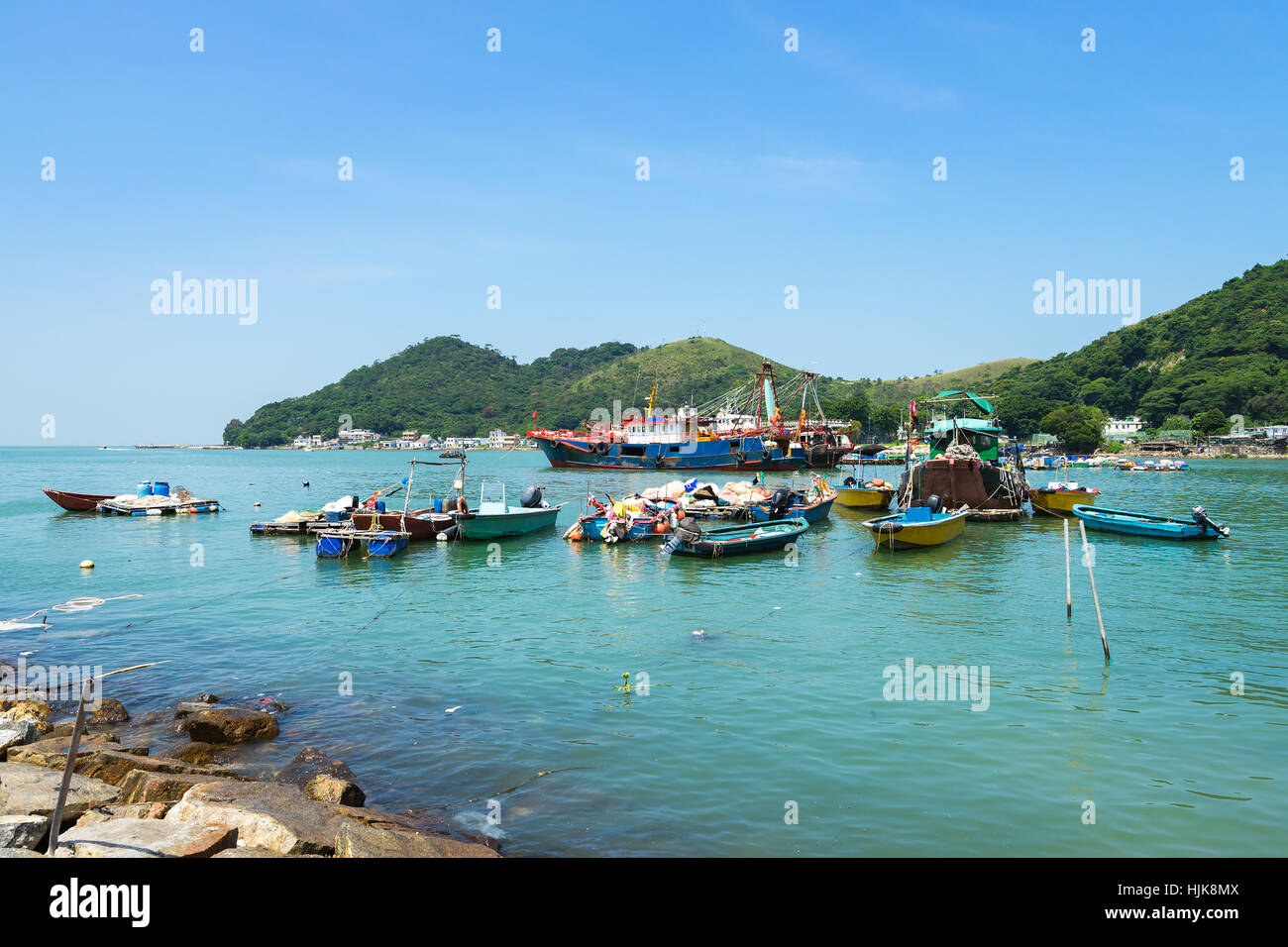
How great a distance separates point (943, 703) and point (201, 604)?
19.4m

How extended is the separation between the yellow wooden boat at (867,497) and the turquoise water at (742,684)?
54.3ft

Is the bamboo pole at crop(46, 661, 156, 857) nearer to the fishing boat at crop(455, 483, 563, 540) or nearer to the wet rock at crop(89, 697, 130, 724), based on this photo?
the wet rock at crop(89, 697, 130, 724)

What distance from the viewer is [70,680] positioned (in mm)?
14141

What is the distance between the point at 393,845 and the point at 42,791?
13.1ft

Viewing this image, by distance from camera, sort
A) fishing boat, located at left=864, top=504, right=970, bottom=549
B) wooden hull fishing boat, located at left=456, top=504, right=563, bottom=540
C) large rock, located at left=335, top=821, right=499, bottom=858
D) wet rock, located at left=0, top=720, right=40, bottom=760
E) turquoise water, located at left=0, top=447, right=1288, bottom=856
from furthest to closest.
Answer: wooden hull fishing boat, located at left=456, top=504, right=563, bottom=540
fishing boat, located at left=864, top=504, right=970, bottom=549
wet rock, located at left=0, top=720, right=40, bottom=760
turquoise water, located at left=0, top=447, right=1288, bottom=856
large rock, located at left=335, top=821, right=499, bottom=858

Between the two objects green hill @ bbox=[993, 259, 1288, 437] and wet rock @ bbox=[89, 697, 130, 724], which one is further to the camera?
green hill @ bbox=[993, 259, 1288, 437]

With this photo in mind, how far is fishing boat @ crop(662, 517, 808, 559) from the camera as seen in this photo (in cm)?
2808

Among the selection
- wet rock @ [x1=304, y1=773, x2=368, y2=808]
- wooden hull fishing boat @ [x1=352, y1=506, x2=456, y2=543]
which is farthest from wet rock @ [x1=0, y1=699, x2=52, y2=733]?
wooden hull fishing boat @ [x1=352, y1=506, x2=456, y2=543]

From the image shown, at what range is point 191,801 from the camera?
769 cm

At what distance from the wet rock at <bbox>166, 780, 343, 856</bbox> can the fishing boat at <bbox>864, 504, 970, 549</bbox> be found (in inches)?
1004

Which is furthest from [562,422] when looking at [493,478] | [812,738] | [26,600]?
[812,738]
